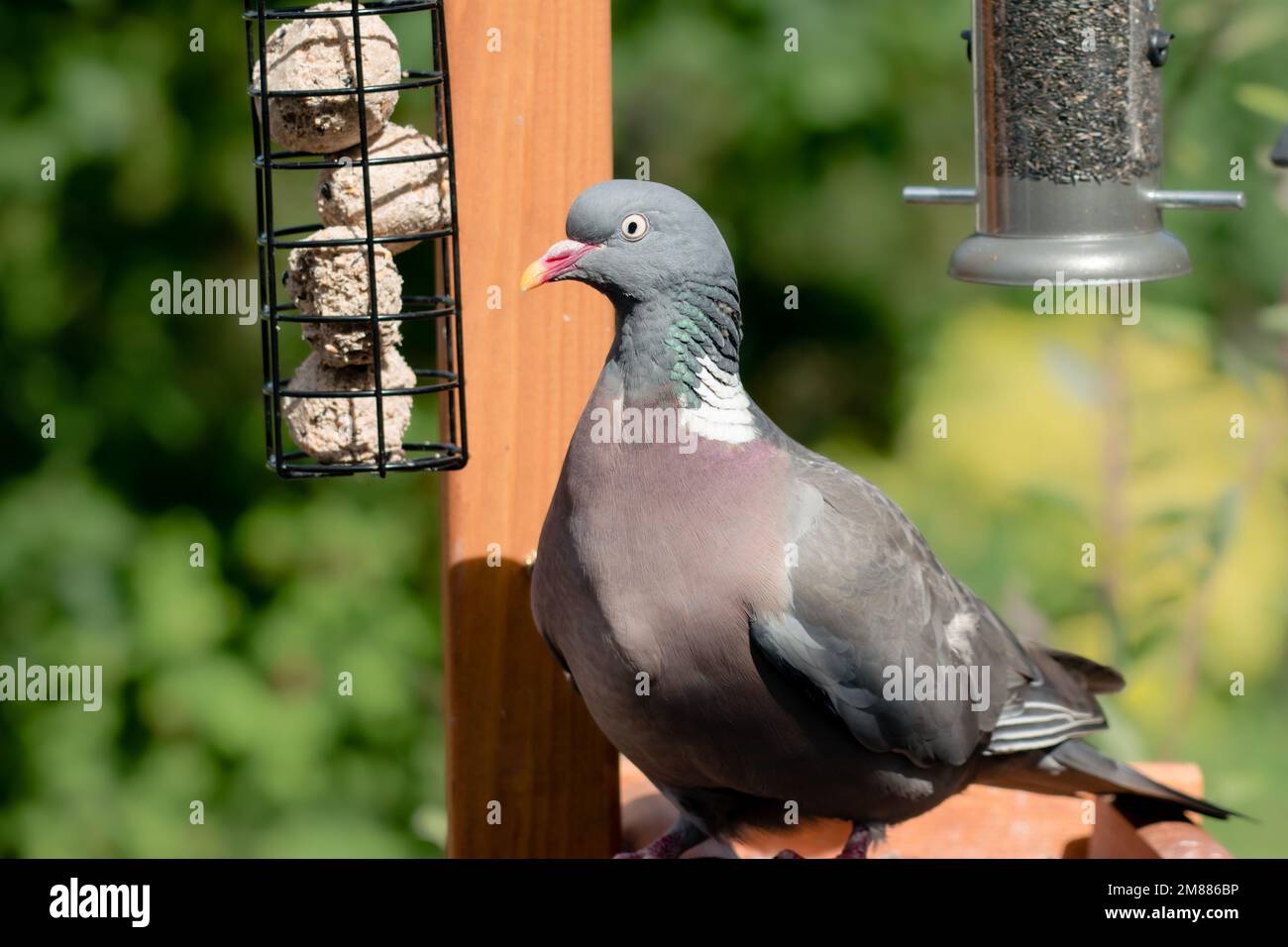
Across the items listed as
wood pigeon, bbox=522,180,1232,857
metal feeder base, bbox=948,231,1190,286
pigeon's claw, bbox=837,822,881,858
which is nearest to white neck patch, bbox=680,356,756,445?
wood pigeon, bbox=522,180,1232,857

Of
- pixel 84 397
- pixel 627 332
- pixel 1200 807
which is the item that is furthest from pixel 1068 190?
pixel 84 397

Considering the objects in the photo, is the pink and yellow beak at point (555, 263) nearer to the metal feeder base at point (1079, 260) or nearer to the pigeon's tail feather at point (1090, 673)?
the metal feeder base at point (1079, 260)

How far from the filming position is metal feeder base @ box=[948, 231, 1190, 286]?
2.77m

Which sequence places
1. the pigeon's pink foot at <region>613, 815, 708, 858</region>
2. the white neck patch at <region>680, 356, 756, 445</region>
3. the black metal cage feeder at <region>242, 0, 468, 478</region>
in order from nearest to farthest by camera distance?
the black metal cage feeder at <region>242, 0, 468, 478</region>
the white neck patch at <region>680, 356, 756, 445</region>
the pigeon's pink foot at <region>613, 815, 708, 858</region>

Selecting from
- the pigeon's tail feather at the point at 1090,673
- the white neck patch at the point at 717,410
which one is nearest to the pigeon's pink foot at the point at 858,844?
the pigeon's tail feather at the point at 1090,673

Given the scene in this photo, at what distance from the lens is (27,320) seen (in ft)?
13.7

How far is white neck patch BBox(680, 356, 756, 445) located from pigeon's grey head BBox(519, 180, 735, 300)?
0.52ft

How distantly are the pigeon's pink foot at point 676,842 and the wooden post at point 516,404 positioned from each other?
0.09 m

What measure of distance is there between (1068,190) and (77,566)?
111 inches

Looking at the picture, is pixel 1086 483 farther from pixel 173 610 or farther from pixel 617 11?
pixel 173 610

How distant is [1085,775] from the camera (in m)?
2.98

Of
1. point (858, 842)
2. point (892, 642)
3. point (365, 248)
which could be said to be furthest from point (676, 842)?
point (365, 248)

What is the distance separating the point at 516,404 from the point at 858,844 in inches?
40.0

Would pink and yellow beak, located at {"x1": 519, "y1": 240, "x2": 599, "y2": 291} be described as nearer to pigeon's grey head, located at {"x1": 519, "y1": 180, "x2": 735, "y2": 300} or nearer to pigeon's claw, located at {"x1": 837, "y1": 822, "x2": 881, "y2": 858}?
pigeon's grey head, located at {"x1": 519, "y1": 180, "x2": 735, "y2": 300}
